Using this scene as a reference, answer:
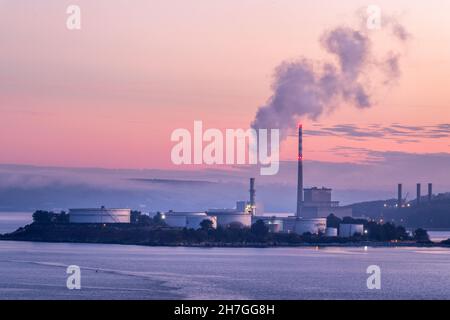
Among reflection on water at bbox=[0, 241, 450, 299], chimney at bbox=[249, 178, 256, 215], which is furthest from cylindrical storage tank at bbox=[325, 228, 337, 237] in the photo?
chimney at bbox=[249, 178, 256, 215]

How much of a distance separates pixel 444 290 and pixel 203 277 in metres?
14.7

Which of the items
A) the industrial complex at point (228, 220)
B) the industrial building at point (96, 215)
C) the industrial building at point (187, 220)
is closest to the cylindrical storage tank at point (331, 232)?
the industrial complex at point (228, 220)

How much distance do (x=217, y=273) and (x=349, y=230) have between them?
49.8m

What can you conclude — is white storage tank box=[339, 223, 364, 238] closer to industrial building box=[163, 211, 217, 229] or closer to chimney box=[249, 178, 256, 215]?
industrial building box=[163, 211, 217, 229]

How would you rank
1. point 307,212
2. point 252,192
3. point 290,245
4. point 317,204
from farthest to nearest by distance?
point 317,204, point 307,212, point 252,192, point 290,245

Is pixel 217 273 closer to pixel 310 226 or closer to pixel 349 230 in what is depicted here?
pixel 310 226

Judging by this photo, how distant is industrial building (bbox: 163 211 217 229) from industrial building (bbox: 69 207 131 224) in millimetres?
5801

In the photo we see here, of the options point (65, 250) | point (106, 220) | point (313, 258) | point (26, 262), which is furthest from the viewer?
point (106, 220)

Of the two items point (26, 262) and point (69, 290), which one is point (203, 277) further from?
point (26, 262)

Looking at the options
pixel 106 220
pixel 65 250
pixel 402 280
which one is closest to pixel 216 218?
pixel 106 220

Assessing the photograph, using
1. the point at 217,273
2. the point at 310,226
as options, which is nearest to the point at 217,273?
the point at 217,273

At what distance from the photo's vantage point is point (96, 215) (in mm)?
109688
